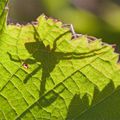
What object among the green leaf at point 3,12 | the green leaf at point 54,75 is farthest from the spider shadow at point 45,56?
the green leaf at point 3,12

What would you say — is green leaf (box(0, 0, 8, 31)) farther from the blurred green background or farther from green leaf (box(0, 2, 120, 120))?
the blurred green background

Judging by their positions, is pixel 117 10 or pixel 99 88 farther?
pixel 117 10

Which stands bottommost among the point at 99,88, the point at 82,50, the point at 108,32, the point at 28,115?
the point at 28,115

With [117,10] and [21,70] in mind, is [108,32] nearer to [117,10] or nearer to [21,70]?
[117,10]

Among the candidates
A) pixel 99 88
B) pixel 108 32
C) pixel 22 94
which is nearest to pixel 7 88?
pixel 22 94

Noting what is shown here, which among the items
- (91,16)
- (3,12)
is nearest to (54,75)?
(3,12)

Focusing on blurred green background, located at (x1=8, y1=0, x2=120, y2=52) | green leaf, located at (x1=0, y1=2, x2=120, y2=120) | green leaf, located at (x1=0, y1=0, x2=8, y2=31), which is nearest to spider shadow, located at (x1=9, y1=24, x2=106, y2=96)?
green leaf, located at (x1=0, y1=2, x2=120, y2=120)

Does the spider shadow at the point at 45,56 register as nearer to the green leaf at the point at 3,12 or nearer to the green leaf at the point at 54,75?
the green leaf at the point at 54,75

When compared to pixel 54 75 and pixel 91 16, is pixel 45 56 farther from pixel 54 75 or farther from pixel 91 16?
pixel 91 16

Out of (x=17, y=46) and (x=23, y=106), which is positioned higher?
(x=17, y=46)
